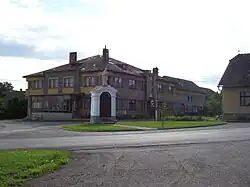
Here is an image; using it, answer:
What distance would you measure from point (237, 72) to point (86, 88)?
860 inches

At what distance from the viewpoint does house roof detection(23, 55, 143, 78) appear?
209 ft

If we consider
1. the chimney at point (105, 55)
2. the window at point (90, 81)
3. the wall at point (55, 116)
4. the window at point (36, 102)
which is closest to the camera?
the wall at point (55, 116)

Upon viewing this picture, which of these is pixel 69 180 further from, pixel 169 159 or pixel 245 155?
pixel 245 155

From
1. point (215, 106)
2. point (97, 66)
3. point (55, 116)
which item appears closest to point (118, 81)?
point (97, 66)

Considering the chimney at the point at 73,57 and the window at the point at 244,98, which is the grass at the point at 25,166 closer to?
the window at the point at 244,98

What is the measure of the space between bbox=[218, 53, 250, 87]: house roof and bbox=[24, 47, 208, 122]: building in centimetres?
1091

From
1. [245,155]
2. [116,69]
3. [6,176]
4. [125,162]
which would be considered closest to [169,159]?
[125,162]

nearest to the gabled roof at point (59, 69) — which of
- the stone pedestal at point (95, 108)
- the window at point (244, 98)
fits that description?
the stone pedestal at point (95, 108)

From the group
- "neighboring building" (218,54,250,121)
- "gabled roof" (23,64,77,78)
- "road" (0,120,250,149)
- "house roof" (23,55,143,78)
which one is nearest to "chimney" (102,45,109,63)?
"house roof" (23,55,143,78)

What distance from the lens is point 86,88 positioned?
2537 inches

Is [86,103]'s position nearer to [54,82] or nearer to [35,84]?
[54,82]

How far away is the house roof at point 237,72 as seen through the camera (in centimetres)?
5294

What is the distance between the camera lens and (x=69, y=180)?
10.3 metres

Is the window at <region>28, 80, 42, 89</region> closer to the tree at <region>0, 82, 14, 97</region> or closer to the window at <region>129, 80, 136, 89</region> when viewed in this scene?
the tree at <region>0, 82, 14, 97</region>
